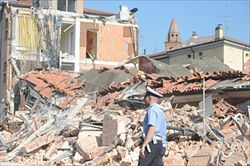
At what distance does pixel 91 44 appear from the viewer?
46344 mm

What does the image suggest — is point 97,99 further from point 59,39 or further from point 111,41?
point 111,41

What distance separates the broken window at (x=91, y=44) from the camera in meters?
45.5

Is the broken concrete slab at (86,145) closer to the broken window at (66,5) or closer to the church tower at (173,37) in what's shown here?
the broken window at (66,5)

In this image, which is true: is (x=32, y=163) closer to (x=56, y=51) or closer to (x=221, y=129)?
(x=221, y=129)

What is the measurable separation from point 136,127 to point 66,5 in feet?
108

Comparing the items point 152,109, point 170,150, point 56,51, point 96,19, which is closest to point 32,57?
point 56,51

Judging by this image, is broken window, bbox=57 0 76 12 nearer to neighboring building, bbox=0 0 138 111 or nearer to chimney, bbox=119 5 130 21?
neighboring building, bbox=0 0 138 111

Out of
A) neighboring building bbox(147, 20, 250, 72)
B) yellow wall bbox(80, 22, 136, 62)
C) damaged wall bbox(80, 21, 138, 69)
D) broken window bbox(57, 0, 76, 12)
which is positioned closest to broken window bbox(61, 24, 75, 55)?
damaged wall bbox(80, 21, 138, 69)

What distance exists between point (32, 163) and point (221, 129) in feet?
18.5

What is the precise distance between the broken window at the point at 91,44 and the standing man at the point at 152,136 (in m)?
38.0

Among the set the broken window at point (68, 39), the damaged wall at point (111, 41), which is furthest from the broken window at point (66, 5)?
the damaged wall at point (111, 41)

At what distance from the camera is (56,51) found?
4250cm

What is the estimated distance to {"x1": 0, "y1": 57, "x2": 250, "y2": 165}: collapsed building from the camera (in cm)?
1330

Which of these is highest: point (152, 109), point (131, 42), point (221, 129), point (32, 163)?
point (131, 42)
